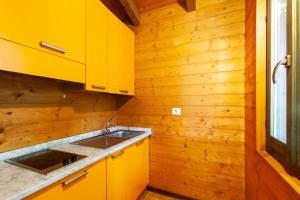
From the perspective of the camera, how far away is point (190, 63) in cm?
191

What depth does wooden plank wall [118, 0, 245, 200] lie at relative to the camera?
1701mm

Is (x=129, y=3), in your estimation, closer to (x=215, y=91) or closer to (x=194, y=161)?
(x=215, y=91)

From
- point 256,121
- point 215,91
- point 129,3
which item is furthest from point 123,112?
point 256,121

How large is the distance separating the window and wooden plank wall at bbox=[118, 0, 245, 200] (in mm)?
540

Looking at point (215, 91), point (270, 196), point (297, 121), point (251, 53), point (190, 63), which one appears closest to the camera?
point (297, 121)

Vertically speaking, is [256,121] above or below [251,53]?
below

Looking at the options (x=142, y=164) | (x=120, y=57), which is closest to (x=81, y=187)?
(x=142, y=164)

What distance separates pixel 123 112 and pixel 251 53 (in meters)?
1.74

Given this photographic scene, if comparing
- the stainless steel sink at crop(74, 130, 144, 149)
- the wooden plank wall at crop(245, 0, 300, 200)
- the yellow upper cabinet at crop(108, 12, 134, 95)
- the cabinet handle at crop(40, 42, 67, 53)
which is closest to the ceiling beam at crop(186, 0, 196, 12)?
the wooden plank wall at crop(245, 0, 300, 200)

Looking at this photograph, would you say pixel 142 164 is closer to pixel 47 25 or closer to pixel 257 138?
pixel 257 138

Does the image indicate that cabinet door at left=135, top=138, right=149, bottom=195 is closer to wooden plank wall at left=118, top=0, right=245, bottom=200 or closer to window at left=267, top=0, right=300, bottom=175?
wooden plank wall at left=118, top=0, right=245, bottom=200

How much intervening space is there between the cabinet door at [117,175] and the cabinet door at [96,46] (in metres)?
0.67

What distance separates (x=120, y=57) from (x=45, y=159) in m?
1.31

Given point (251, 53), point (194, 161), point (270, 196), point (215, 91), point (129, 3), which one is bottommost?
point (194, 161)
